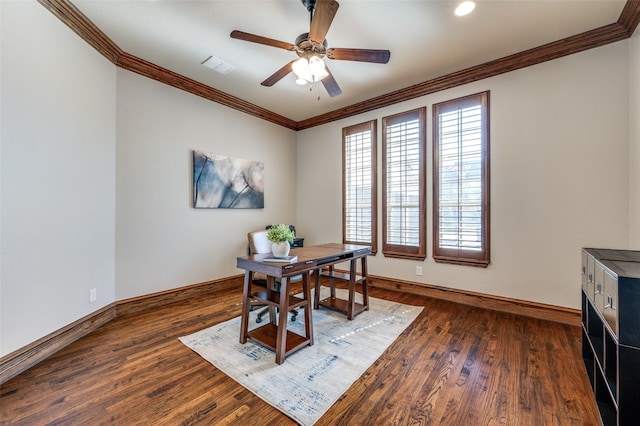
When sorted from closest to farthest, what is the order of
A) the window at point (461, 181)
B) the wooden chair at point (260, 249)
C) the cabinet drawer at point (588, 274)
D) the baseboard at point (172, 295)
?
the cabinet drawer at point (588, 274) < the wooden chair at point (260, 249) < the baseboard at point (172, 295) < the window at point (461, 181)

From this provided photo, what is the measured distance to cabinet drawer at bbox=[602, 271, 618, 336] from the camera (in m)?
1.24

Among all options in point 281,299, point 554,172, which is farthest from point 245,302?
point 554,172

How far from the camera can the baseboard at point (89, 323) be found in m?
1.95

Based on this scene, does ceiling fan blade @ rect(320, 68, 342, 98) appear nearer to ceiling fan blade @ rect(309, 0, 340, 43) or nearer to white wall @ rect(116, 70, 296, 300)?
ceiling fan blade @ rect(309, 0, 340, 43)

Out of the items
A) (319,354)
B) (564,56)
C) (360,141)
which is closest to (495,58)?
(564,56)

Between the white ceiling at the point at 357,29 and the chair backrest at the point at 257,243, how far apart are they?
6.84 feet

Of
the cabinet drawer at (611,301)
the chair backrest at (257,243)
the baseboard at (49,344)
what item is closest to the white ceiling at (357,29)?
the chair backrest at (257,243)

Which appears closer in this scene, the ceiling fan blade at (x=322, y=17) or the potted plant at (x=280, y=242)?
the ceiling fan blade at (x=322, y=17)

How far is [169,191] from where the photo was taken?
3.50m

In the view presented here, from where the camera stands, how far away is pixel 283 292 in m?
2.10

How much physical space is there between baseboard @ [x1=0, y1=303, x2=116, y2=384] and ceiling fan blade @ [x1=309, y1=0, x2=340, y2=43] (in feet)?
10.8

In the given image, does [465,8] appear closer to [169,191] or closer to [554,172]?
[554,172]

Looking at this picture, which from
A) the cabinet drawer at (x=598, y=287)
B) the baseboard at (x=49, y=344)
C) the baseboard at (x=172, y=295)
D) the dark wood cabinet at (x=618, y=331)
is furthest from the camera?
the baseboard at (x=172, y=295)

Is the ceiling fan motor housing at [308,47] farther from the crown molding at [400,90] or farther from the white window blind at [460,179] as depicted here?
the white window blind at [460,179]
